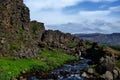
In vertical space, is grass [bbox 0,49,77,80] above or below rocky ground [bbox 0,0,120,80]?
below

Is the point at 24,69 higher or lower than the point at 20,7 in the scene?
lower

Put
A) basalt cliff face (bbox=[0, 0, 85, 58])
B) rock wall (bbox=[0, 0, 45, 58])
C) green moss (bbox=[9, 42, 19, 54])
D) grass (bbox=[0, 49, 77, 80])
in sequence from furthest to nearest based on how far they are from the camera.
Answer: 1. green moss (bbox=[9, 42, 19, 54])
2. rock wall (bbox=[0, 0, 45, 58])
3. basalt cliff face (bbox=[0, 0, 85, 58])
4. grass (bbox=[0, 49, 77, 80])

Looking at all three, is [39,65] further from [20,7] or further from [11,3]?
[20,7]

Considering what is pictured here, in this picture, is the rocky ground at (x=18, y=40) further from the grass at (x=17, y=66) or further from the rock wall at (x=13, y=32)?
the grass at (x=17, y=66)

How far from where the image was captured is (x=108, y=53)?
181000mm

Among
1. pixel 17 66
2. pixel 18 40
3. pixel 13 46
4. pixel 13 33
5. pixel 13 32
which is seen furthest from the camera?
pixel 13 32

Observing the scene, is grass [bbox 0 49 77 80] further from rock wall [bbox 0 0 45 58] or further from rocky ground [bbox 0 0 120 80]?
rock wall [bbox 0 0 45 58]

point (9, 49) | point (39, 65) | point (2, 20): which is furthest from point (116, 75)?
A: point (2, 20)

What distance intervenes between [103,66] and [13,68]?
30.7 m

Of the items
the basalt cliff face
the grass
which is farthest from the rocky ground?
the grass

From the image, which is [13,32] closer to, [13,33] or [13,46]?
[13,33]

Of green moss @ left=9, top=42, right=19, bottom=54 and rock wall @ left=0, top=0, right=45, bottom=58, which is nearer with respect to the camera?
rock wall @ left=0, top=0, right=45, bottom=58

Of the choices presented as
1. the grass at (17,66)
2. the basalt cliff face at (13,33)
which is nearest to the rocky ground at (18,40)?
the basalt cliff face at (13,33)

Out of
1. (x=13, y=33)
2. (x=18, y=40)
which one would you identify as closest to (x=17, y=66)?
(x=18, y=40)
